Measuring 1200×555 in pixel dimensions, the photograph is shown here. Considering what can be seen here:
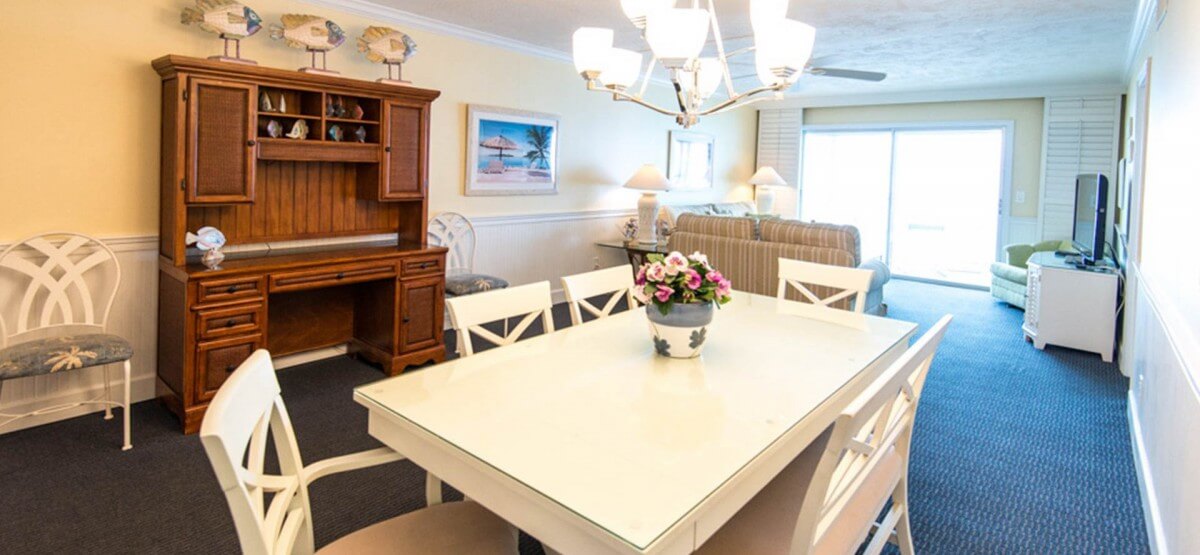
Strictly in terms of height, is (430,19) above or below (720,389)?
above

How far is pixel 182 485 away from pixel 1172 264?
362 cm

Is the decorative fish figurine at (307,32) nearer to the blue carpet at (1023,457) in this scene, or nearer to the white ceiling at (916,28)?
the white ceiling at (916,28)

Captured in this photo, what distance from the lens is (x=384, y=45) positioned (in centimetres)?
388

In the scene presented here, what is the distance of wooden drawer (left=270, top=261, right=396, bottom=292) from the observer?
3.39 metres

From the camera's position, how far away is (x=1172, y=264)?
7.06ft

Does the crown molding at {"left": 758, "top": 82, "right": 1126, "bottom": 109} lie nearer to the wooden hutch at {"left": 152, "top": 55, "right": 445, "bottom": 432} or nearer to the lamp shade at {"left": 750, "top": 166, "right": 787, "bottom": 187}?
the lamp shade at {"left": 750, "top": 166, "right": 787, "bottom": 187}

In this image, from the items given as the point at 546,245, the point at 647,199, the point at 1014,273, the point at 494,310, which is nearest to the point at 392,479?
the point at 494,310

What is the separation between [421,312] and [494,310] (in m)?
1.87

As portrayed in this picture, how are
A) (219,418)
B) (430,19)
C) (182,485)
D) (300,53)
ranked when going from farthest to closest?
1. (430,19)
2. (300,53)
3. (182,485)
4. (219,418)

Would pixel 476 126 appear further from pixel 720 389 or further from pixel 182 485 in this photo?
pixel 720 389

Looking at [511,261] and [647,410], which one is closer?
[647,410]

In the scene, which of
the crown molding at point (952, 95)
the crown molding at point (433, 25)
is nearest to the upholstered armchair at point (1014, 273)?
the crown molding at point (952, 95)

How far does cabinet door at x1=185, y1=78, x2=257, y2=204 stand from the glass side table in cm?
333

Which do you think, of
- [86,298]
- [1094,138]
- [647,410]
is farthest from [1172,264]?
[1094,138]
